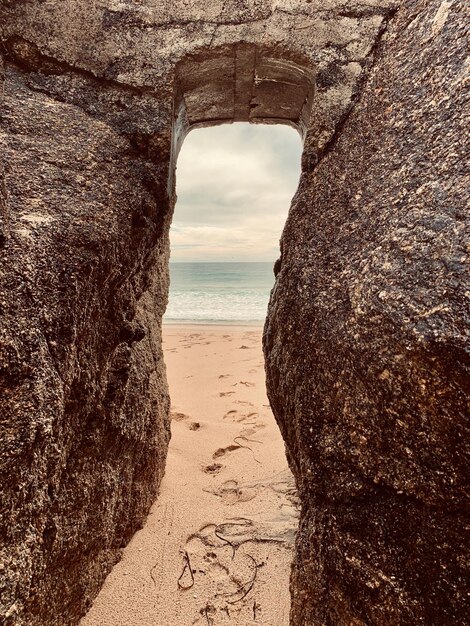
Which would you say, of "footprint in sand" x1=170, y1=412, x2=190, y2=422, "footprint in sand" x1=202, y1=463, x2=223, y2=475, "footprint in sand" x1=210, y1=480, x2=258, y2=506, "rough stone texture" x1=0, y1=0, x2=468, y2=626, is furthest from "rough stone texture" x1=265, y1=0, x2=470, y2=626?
"footprint in sand" x1=170, y1=412, x2=190, y2=422

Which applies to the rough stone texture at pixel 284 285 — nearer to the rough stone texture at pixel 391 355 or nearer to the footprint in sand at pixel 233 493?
the rough stone texture at pixel 391 355

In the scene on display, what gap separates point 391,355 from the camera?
3.91 ft

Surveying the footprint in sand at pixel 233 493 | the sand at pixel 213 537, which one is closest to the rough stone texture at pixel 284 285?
the sand at pixel 213 537

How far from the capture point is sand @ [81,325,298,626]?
186cm

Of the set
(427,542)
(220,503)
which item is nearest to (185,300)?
(220,503)

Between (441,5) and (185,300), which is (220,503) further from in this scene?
(185,300)

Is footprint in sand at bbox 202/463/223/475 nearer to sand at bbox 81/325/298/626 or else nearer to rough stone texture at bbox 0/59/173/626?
sand at bbox 81/325/298/626

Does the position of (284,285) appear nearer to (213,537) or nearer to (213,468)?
(213,537)

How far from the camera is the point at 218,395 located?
4.71m

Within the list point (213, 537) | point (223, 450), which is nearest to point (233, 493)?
point (213, 537)

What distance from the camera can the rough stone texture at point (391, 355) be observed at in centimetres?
110

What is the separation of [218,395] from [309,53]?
11.8 ft

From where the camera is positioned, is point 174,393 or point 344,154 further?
point 174,393

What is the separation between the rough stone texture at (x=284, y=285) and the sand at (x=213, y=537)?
0.17 meters
